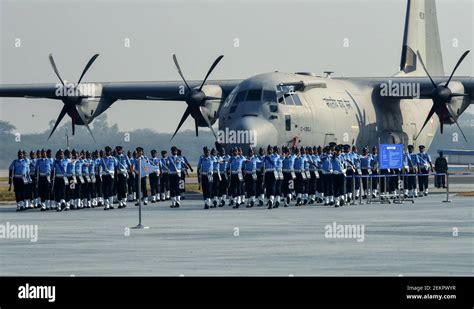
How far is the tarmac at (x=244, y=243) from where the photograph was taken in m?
17.8

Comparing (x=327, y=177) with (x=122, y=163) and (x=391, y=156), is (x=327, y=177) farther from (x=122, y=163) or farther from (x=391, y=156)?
(x=122, y=163)

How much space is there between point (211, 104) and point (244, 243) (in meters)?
25.4

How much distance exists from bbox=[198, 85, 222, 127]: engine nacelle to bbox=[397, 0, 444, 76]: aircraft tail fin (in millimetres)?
10894

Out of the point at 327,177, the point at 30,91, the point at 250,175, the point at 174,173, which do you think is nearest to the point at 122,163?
the point at 174,173

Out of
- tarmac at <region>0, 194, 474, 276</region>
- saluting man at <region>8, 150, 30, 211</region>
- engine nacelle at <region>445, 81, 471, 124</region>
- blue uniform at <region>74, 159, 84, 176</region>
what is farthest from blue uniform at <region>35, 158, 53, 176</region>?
engine nacelle at <region>445, 81, 471, 124</region>

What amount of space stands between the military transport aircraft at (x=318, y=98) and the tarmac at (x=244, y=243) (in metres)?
7.17

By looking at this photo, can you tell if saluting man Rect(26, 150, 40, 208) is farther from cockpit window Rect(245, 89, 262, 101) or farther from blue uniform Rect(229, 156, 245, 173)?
cockpit window Rect(245, 89, 262, 101)

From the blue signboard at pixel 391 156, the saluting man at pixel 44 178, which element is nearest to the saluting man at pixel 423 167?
the blue signboard at pixel 391 156

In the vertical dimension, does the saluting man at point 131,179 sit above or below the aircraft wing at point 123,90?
below

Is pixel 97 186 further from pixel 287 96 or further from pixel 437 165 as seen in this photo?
pixel 437 165

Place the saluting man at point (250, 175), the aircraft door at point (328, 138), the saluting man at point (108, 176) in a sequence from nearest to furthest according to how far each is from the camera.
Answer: the saluting man at point (250, 175) → the saluting man at point (108, 176) → the aircraft door at point (328, 138)

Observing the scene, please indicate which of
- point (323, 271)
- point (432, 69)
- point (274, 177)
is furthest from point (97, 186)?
point (432, 69)

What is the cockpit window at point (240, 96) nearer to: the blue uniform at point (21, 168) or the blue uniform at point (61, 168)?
the blue uniform at point (61, 168)

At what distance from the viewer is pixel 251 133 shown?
3909 cm
